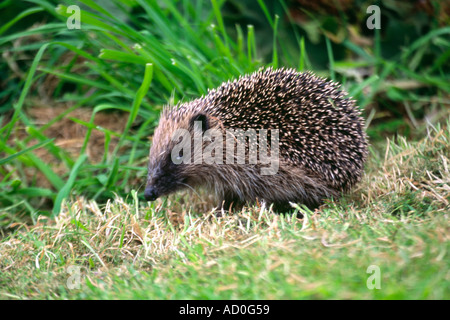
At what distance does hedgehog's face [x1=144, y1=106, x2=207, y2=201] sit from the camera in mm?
4441

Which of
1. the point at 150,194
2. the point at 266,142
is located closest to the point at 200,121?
the point at 266,142

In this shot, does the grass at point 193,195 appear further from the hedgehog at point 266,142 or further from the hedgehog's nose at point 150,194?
the hedgehog at point 266,142

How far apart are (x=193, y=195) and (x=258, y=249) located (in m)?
1.96

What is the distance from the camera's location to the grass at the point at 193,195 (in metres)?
2.86

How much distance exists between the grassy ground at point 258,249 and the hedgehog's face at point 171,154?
0.26m

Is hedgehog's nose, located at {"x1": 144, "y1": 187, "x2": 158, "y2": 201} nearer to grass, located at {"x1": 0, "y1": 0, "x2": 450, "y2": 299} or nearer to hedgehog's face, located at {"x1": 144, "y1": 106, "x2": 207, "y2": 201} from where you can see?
hedgehog's face, located at {"x1": 144, "y1": 106, "x2": 207, "y2": 201}

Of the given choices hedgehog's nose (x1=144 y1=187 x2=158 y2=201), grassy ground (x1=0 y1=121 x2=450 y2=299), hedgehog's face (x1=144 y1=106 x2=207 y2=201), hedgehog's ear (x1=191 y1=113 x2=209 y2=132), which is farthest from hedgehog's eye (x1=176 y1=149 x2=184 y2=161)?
grassy ground (x1=0 y1=121 x2=450 y2=299)

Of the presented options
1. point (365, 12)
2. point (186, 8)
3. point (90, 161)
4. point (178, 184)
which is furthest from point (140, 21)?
point (365, 12)

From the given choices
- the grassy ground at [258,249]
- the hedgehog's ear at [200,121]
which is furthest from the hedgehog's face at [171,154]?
the grassy ground at [258,249]

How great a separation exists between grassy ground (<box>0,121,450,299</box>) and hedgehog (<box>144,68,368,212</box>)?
13.2 inches

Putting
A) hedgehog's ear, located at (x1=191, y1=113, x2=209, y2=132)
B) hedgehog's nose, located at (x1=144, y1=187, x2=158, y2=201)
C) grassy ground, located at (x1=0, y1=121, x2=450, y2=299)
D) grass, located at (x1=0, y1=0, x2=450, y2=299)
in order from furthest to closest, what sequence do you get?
hedgehog's ear, located at (x1=191, y1=113, x2=209, y2=132) < hedgehog's nose, located at (x1=144, y1=187, x2=158, y2=201) < grass, located at (x1=0, y1=0, x2=450, y2=299) < grassy ground, located at (x1=0, y1=121, x2=450, y2=299)

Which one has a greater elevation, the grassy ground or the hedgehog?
the hedgehog

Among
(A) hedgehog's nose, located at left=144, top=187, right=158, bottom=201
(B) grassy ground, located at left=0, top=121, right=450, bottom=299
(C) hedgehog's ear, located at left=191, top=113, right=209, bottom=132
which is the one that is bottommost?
(B) grassy ground, located at left=0, top=121, right=450, bottom=299

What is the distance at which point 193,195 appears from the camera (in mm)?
5039
